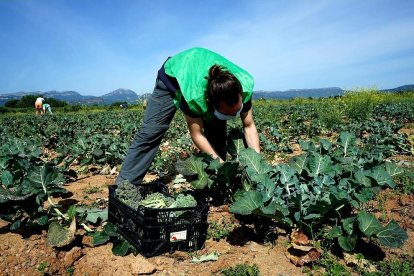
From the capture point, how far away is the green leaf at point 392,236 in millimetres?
2142

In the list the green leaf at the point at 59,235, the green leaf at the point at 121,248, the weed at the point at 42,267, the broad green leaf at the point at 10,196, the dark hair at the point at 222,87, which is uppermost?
the dark hair at the point at 222,87

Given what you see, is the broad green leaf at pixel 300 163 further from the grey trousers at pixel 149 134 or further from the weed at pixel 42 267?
the weed at pixel 42 267

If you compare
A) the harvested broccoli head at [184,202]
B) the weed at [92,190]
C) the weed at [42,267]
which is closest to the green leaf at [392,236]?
the harvested broccoli head at [184,202]

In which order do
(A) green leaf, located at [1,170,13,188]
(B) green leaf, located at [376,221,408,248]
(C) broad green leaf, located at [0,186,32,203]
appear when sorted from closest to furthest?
(B) green leaf, located at [376,221,408,248] < (C) broad green leaf, located at [0,186,32,203] < (A) green leaf, located at [1,170,13,188]

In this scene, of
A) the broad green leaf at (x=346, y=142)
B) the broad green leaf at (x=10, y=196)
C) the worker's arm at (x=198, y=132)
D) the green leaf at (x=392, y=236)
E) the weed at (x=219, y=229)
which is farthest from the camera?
the broad green leaf at (x=346, y=142)

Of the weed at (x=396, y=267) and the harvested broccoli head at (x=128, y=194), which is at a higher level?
the harvested broccoli head at (x=128, y=194)

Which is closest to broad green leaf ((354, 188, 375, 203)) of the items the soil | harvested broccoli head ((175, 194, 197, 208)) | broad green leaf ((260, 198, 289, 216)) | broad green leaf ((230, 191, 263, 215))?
the soil

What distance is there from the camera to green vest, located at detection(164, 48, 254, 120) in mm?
2771

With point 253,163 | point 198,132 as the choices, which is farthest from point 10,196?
point 253,163

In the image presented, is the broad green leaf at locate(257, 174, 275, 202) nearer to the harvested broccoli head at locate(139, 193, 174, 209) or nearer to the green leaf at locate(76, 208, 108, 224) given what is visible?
the harvested broccoli head at locate(139, 193, 174, 209)

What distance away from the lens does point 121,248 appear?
2.46 metres

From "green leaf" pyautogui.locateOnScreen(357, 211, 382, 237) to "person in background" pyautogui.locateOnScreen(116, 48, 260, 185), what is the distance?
1257 mm

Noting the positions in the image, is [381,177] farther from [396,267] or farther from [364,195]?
[396,267]

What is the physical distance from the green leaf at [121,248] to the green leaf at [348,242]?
1.54 m
